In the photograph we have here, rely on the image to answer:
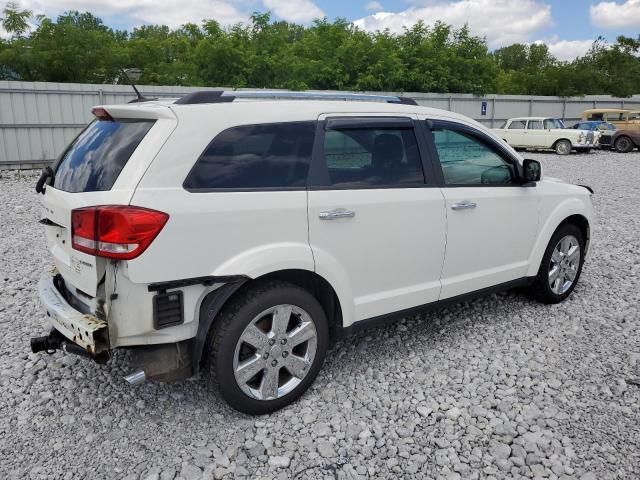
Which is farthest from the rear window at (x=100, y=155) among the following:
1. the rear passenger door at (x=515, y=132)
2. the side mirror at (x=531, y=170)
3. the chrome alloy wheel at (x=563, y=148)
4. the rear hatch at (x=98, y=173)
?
the chrome alloy wheel at (x=563, y=148)

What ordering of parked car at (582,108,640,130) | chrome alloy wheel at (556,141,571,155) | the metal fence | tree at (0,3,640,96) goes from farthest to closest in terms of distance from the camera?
parked car at (582,108,640,130) < chrome alloy wheel at (556,141,571,155) < tree at (0,3,640,96) < the metal fence

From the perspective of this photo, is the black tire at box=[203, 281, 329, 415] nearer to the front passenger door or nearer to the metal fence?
the front passenger door

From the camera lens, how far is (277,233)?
3010 millimetres

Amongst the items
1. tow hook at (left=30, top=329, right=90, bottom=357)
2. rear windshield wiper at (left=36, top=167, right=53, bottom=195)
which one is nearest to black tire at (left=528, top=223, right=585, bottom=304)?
tow hook at (left=30, top=329, right=90, bottom=357)

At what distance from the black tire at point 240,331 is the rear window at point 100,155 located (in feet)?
3.07

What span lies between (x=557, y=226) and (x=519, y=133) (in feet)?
63.1

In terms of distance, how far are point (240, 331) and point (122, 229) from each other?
828 millimetres

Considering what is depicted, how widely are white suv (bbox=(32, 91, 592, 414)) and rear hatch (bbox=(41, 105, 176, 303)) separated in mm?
11

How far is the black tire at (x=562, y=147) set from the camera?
70.4 feet

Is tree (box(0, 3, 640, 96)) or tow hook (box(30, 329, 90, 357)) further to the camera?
tree (box(0, 3, 640, 96))

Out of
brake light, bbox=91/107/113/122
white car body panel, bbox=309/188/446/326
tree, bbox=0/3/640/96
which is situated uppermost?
tree, bbox=0/3/640/96

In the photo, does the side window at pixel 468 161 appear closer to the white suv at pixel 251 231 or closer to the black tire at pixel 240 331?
the white suv at pixel 251 231

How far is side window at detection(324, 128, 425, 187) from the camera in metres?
3.33

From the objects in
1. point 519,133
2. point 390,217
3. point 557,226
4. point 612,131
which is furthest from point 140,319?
point 612,131
